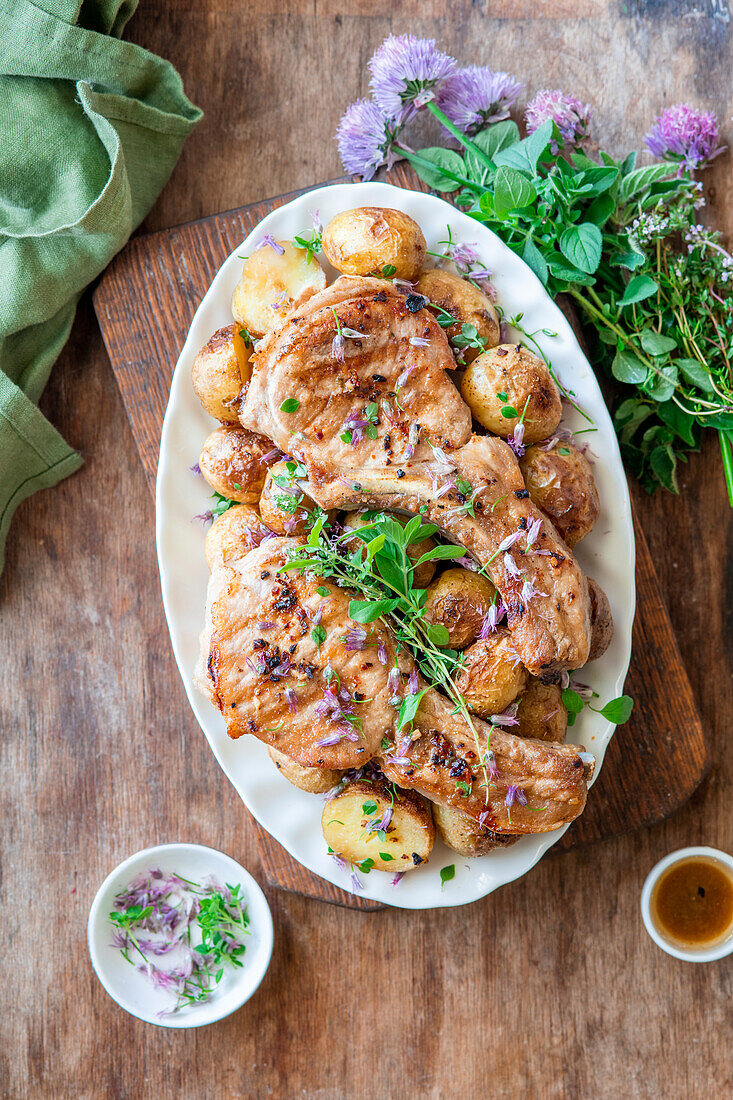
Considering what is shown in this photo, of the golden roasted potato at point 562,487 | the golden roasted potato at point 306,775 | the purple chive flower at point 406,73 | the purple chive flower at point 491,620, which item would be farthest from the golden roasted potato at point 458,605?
the purple chive flower at point 406,73

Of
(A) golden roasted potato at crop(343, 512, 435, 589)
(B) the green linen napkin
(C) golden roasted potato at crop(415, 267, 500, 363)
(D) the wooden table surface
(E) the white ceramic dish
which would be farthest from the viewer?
(D) the wooden table surface

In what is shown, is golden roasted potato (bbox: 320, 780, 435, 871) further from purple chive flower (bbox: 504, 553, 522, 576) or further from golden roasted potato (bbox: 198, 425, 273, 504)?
golden roasted potato (bbox: 198, 425, 273, 504)

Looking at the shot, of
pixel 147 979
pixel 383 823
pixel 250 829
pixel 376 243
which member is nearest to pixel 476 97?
pixel 376 243

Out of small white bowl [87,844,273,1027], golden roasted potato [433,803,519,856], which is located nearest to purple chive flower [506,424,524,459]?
golden roasted potato [433,803,519,856]

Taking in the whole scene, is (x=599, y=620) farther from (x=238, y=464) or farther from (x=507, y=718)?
(x=238, y=464)

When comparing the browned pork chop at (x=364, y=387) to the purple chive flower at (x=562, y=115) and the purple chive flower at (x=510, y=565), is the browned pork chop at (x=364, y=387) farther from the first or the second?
the purple chive flower at (x=562, y=115)
